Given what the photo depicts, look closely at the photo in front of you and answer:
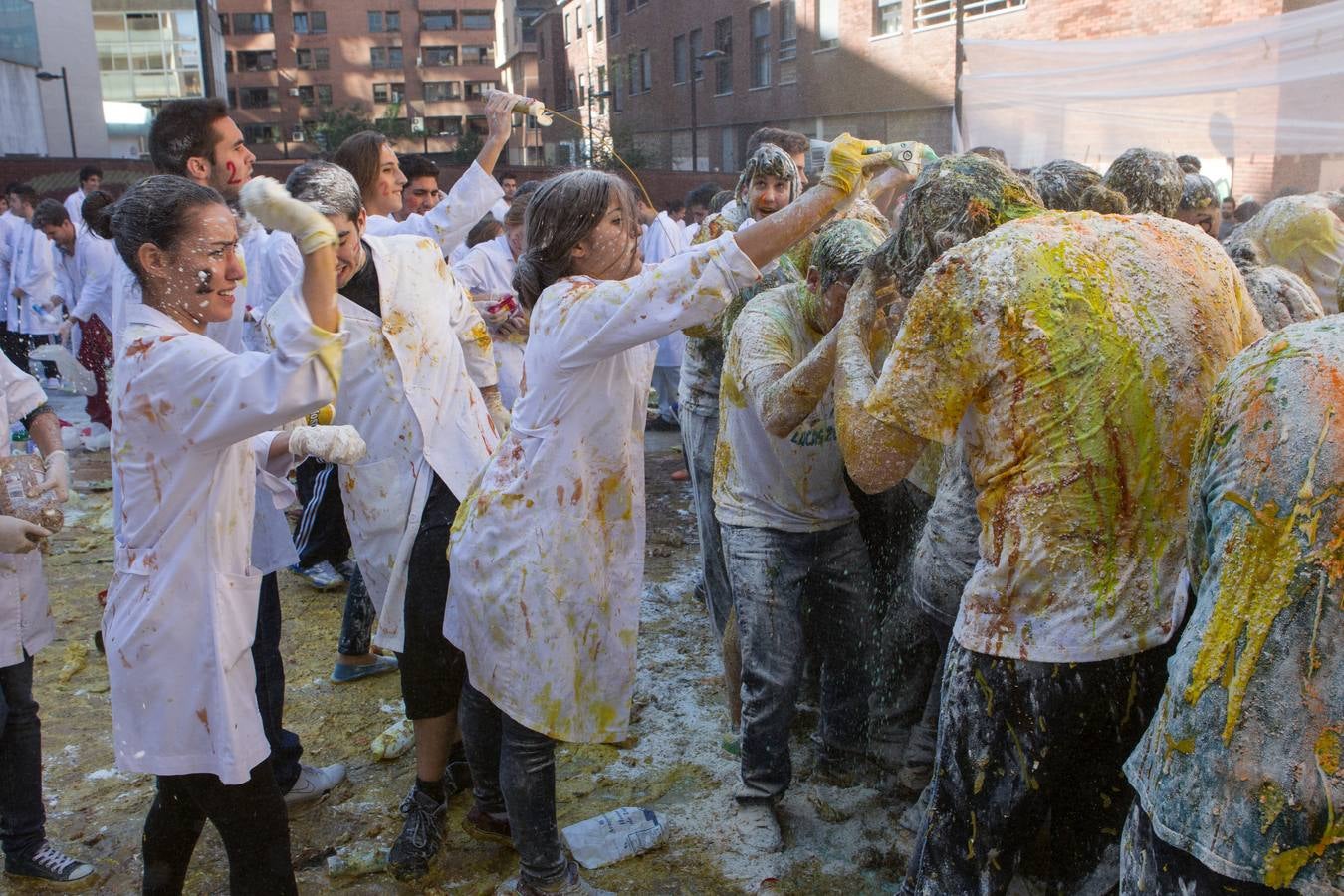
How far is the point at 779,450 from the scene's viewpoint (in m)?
2.87

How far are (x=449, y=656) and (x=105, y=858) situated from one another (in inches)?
48.9

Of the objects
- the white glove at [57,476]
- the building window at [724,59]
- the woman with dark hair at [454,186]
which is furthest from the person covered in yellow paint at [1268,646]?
the building window at [724,59]

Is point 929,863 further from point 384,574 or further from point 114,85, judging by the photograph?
point 114,85

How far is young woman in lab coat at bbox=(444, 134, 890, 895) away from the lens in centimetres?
238

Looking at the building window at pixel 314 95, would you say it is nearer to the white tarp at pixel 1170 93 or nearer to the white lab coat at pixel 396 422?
the white tarp at pixel 1170 93

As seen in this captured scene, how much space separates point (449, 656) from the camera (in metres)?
2.85

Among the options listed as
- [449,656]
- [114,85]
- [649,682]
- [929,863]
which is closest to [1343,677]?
[929,863]

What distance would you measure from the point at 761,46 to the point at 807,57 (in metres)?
2.95

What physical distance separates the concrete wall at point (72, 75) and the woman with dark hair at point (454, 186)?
32949 millimetres

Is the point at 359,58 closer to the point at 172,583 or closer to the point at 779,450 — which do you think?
the point at 779,450

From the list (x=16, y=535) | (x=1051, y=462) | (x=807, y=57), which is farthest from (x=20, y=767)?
(x=807, y=57)

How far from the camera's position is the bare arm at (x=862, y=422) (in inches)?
78.5

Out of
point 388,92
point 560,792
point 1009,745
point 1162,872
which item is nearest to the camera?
point 1162,872

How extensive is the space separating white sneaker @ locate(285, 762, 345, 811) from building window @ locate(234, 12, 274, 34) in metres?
71.3
